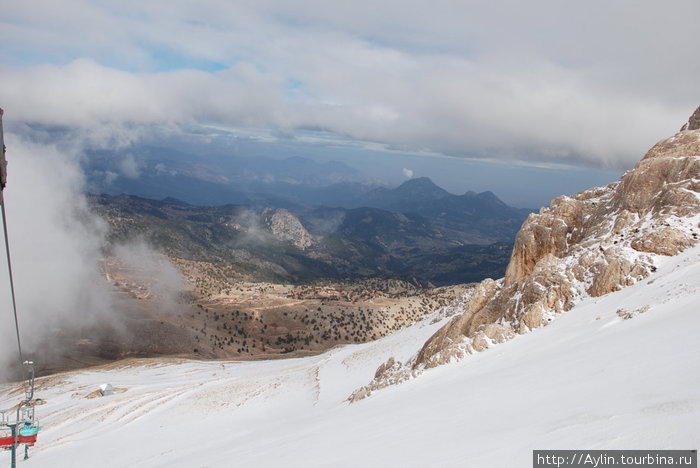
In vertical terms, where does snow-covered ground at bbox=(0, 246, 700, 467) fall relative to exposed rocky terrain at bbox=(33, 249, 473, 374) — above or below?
above

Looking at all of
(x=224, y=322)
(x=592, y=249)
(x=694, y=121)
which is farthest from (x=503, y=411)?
(x=224, y=322)

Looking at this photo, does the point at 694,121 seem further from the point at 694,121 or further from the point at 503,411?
the point at 503,411

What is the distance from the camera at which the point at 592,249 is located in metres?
19.3

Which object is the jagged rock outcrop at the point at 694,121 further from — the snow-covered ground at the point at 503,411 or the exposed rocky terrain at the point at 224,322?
→ the exposed rocky terrain at the point at 224,322

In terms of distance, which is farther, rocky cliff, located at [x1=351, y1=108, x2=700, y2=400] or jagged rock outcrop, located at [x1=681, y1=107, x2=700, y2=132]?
jagged rock outcrop, located at [x1=681, y1=107, x2=700, y2=132]

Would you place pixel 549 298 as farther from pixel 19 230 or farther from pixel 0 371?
pixel 19 230

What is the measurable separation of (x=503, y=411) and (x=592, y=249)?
45.0ft

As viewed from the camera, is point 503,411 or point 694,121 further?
point 694,121

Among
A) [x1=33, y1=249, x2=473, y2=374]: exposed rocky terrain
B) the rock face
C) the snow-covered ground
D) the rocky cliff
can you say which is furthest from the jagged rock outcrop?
[x1=33, y1=249, x2=473, y2=374]: exposed rocky terrain

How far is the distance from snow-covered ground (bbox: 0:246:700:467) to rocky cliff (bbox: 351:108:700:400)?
3.03 feet

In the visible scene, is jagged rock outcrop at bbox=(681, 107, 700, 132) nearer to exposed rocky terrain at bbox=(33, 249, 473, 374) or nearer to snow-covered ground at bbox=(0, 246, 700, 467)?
snow-covered ground at bbox=(0, 246, 700, 467)

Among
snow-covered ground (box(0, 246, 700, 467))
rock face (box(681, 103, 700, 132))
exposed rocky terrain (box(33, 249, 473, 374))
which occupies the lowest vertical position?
exposed rocky terrain (box(33, 249, 473, 374))

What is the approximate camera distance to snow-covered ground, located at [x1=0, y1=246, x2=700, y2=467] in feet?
21.6

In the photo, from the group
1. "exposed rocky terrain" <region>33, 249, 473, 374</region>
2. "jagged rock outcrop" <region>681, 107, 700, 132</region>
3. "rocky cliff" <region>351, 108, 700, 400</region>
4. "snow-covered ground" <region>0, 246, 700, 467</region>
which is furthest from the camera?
"exposed rocky terrain" <region>33, 249, 473, 374</region>
